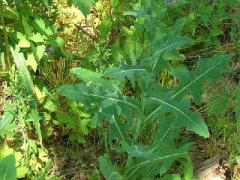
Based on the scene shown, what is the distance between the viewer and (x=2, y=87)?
3.22m

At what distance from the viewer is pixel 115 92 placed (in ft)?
7.98

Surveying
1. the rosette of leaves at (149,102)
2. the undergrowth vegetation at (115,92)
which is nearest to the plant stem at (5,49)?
the undergrowth vegetation at (115,92)

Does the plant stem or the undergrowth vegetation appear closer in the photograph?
the undergrowth vegetation

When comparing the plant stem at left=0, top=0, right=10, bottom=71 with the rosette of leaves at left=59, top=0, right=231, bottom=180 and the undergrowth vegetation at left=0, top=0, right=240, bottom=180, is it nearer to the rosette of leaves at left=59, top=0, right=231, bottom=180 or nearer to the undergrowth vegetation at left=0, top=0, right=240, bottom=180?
the undergrowth vegetation at left=0, top=0, right=240, bottom=180

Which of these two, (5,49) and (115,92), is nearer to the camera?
(115,92)

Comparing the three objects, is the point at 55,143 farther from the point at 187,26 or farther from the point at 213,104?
the point at 187,26

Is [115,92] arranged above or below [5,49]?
below

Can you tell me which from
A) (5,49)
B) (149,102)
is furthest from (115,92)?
(5,49)

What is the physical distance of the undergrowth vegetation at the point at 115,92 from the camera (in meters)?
2.44

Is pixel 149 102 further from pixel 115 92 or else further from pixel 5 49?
pixel 5 49

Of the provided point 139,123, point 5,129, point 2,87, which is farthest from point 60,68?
point 139,123

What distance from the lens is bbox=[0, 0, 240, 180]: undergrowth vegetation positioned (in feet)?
7.99

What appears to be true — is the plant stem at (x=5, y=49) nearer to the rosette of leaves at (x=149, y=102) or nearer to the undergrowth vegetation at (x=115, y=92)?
the undergrowth vegetation at (x=115, y=92)

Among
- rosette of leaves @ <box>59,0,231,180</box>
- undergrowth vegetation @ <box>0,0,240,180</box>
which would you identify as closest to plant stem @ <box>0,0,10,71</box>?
undergrowth vegetation @ <box>0,0,240,180</box>
